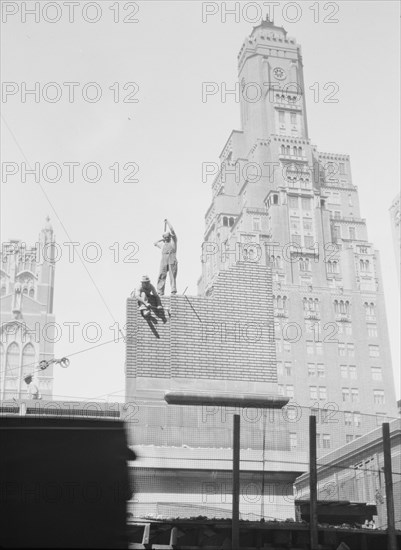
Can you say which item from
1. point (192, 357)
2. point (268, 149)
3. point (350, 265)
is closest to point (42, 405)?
point (192, 357)

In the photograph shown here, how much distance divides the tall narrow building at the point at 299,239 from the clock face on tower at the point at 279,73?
0.70ft

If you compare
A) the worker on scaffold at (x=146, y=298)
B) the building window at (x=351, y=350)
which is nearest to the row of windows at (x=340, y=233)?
the building window at (x=351, y=350)

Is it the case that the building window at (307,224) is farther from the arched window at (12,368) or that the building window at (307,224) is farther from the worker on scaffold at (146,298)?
the worker on scaffold at (146,298)

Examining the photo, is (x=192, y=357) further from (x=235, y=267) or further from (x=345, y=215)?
(x=345, y=215)

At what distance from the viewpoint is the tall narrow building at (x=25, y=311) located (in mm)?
111938

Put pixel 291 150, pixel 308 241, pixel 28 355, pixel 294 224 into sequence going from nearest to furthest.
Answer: pixel 308 241 → pixel 294 224 → pixel 291 150 → pixel 28 355

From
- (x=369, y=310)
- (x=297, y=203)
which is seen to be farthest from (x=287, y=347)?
(x=297, y=203)

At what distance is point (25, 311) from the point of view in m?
120

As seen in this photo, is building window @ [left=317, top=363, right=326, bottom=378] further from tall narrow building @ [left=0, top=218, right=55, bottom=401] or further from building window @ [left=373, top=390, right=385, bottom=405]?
tall narrow building @ [left=0, top=218, right=55, bottom=401]

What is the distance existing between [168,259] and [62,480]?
9512 millimetres

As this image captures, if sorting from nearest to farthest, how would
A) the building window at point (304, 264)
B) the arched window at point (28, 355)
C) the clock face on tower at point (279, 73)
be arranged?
the building window at point (304, 264) < the arched window at point (28, 355) < the clock face on tower at point (279, 73)

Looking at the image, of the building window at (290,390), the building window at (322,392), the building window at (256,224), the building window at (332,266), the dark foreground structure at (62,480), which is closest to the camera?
the dark foreground structure at (62,480)

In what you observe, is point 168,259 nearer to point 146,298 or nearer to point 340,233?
point 146,298

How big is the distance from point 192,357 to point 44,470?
7932mm
